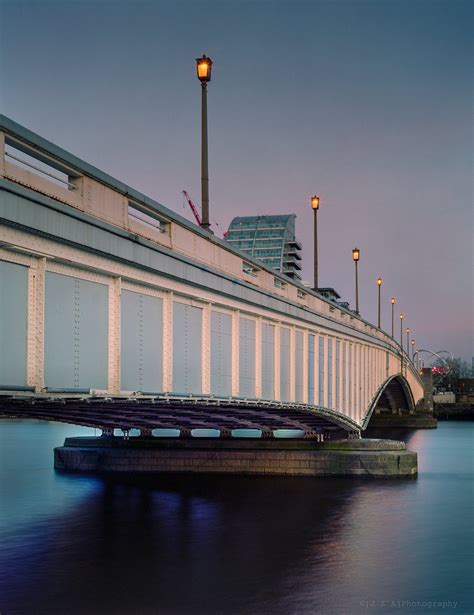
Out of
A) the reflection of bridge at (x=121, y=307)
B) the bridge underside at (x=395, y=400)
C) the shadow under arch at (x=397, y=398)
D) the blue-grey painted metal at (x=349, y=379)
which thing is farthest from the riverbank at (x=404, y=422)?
the reflection of bridge at (x=121, y=307)

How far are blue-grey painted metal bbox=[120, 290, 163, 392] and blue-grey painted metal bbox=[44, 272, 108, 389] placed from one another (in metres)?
1.13

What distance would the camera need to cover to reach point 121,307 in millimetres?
20781

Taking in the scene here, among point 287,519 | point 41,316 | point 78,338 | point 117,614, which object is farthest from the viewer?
point 287,519

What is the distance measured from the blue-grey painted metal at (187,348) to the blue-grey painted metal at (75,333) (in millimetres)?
4849

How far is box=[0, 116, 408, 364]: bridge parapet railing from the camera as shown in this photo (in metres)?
15.9

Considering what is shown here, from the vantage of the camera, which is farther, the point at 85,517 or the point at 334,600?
the point at 85,517

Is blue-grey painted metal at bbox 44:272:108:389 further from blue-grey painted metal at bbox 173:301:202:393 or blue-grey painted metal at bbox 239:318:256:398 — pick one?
blue-grey painted metal at bbox 239:318:256:398

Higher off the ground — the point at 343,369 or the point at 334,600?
the point at 343,369

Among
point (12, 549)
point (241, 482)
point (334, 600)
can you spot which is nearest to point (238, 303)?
point (334, 600)

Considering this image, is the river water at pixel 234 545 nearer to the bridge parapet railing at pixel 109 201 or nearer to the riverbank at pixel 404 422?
the bridge parapet railing at pixel 109 201

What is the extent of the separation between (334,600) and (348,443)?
26466 millimetres

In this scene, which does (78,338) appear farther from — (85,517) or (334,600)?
(85,517)

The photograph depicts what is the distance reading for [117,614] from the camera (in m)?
23.0

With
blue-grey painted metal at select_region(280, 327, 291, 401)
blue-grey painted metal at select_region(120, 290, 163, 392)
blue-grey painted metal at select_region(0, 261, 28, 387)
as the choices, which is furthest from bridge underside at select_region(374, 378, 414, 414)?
blue-grey painted metal at select_region(0, 261, 28, 387)
